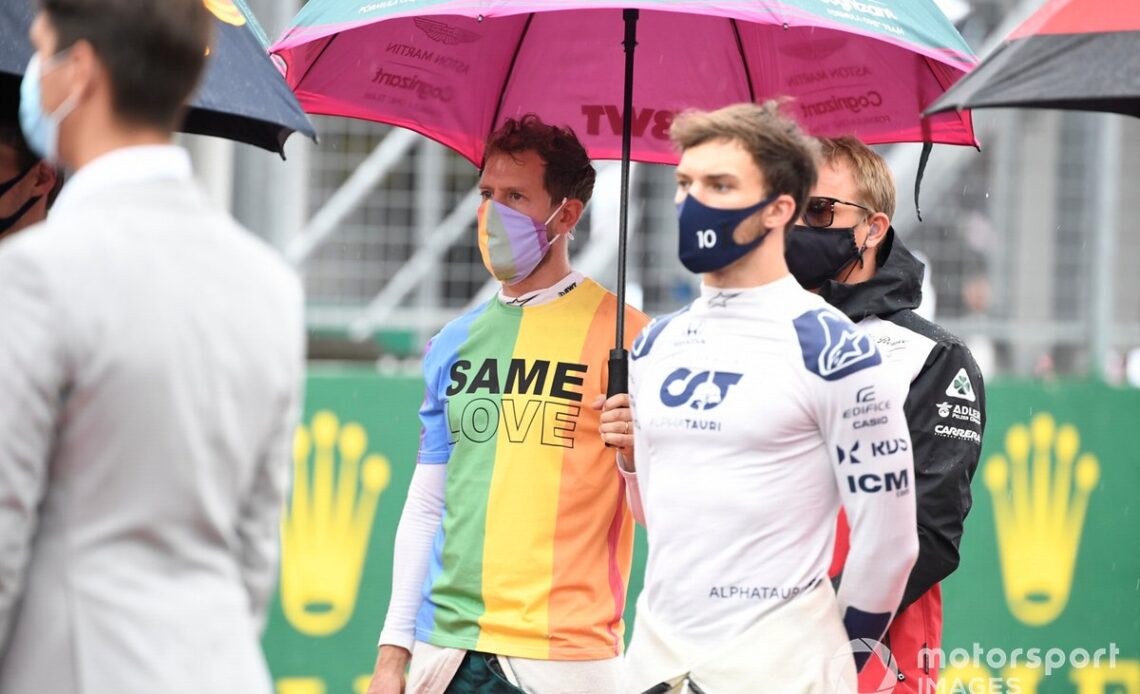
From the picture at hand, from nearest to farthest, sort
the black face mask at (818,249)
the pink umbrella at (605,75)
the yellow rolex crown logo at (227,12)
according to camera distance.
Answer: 1. the yellow rolex crown logo at (227,12)
2. the black face mask at (818,249)
3. the pink umbrella at (605,75)

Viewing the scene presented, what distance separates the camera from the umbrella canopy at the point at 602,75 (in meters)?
4.70

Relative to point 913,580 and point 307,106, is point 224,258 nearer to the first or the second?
point 913,580

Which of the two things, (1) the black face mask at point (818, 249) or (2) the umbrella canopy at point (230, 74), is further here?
(1) the black face mask at point (818, 249)

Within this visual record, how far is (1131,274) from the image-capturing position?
11.7 m

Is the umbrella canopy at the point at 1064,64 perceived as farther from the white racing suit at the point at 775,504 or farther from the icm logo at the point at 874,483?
the icm logo at the point at 874,483

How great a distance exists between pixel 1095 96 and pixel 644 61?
1.79 m

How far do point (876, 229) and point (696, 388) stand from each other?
1.00 m

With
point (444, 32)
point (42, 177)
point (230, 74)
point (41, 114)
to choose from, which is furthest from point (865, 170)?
point (41, 114)

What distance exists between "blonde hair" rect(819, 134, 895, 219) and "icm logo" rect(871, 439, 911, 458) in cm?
96

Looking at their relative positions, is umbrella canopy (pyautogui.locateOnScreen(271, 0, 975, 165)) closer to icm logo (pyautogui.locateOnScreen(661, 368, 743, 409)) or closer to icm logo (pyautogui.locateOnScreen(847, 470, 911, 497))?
icm logo (pyautogui.locateOnScreen(661, 368, 743, 409))

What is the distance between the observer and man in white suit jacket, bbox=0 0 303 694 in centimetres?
228

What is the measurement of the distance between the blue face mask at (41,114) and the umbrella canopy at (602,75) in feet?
6.48

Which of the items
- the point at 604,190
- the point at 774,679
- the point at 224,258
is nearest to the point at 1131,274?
the point at 604,190

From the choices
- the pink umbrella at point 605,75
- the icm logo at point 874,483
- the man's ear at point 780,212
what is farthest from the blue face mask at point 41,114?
the pink umbrella at point 605,75
